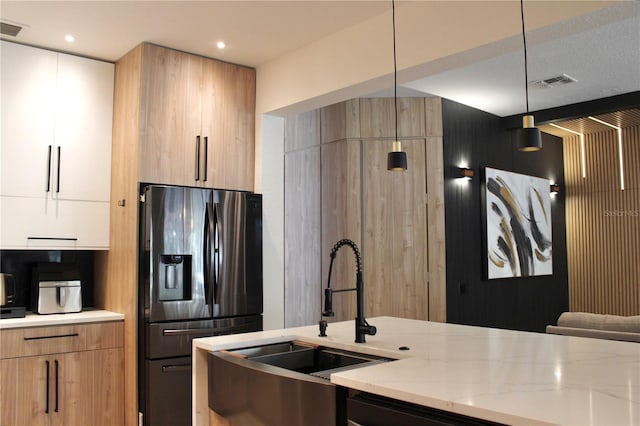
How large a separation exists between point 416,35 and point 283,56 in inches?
49.6

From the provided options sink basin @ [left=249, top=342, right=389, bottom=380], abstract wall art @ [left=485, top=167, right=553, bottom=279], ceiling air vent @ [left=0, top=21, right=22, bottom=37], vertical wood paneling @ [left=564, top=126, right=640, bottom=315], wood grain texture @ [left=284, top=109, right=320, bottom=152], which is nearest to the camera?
sink basin @ [left=249, top=342, right=389, bottom=380]

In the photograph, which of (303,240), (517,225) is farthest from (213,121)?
(517,225)

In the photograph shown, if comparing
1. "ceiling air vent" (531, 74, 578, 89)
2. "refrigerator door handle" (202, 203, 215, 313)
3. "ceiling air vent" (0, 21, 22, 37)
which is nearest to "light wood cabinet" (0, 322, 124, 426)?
"refrigerator door handle" (202, 203, 215, 313)

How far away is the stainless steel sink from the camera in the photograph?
174cm

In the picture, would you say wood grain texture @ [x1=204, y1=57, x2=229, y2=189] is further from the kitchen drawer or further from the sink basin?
the sink basin

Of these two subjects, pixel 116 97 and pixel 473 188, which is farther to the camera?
pixel 473 188

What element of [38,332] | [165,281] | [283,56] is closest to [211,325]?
[165,281]

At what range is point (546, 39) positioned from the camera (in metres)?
2.71

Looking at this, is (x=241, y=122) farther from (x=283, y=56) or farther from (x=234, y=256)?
(x=234, y=256)

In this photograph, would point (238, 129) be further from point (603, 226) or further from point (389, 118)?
point (603, 226)

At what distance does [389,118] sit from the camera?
206 inches

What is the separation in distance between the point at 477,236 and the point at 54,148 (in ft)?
13.2

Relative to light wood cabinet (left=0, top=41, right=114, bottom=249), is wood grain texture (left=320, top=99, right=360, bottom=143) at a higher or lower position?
higher

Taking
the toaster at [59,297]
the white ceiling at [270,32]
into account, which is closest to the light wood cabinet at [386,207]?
the white ceiling at [270,32]
